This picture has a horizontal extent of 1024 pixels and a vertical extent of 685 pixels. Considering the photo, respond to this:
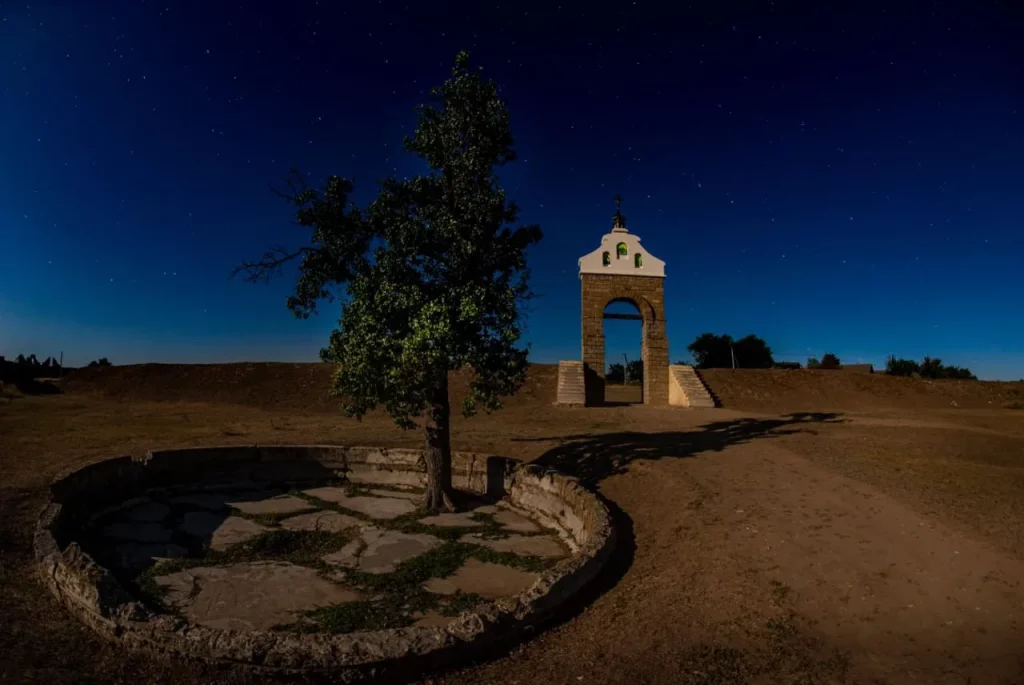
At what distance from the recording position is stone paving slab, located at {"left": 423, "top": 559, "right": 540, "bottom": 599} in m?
6.30

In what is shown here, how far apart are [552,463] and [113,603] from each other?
818cm

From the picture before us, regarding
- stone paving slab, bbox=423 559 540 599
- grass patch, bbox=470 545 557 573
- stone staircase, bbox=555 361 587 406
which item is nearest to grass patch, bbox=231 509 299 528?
grass patch, bbox=470 545 557 573

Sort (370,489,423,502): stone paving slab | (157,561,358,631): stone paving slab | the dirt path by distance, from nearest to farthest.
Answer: the dirt path
(157,561,358,631): stone paving slab
(370,489,423,502): stone paving slab

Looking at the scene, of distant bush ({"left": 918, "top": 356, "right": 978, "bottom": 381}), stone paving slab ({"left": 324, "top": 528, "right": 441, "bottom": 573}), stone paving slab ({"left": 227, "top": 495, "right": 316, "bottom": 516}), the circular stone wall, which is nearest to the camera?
the circular stone wall

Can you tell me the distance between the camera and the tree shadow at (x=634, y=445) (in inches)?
447

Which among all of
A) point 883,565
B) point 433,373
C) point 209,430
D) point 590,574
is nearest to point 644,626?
point 590,574

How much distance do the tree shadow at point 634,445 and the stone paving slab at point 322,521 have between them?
4027 mm

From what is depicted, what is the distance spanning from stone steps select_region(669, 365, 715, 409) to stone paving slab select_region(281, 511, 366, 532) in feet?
52.3

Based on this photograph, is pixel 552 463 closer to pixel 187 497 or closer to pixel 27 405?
pixel 187 497

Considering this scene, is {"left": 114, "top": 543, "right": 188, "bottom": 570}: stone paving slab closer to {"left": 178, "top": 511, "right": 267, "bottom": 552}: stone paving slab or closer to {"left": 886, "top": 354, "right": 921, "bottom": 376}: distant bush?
{"left": 178, "top": 511, "right": 267, "bottom": 552}: stone paving slab

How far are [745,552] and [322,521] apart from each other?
6018 millimetres

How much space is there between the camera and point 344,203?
999 centimetres

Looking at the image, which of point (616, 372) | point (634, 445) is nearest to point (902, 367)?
point (616, 372)

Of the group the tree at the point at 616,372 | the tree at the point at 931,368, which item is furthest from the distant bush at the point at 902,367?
the tree at the point at 616,372
